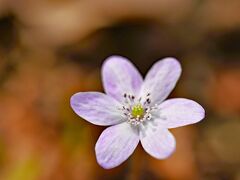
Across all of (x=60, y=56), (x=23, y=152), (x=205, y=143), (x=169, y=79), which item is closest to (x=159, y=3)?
(x=60, y=56)

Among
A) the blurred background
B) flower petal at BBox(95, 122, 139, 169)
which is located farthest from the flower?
the blurred background

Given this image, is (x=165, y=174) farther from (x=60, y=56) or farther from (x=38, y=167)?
(x=60, y=56)

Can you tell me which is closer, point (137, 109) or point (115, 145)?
point (115, 145)

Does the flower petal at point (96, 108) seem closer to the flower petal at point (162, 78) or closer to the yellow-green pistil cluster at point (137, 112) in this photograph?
the yellow-green pistil cluster at point (137, 112)

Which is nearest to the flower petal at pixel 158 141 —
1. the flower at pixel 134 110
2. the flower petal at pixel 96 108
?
the flower at pixel 134 110

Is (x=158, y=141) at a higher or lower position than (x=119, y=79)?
lower

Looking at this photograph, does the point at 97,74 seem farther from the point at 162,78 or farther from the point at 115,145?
the point at 115,145

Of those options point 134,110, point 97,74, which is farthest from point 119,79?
point 97,74
